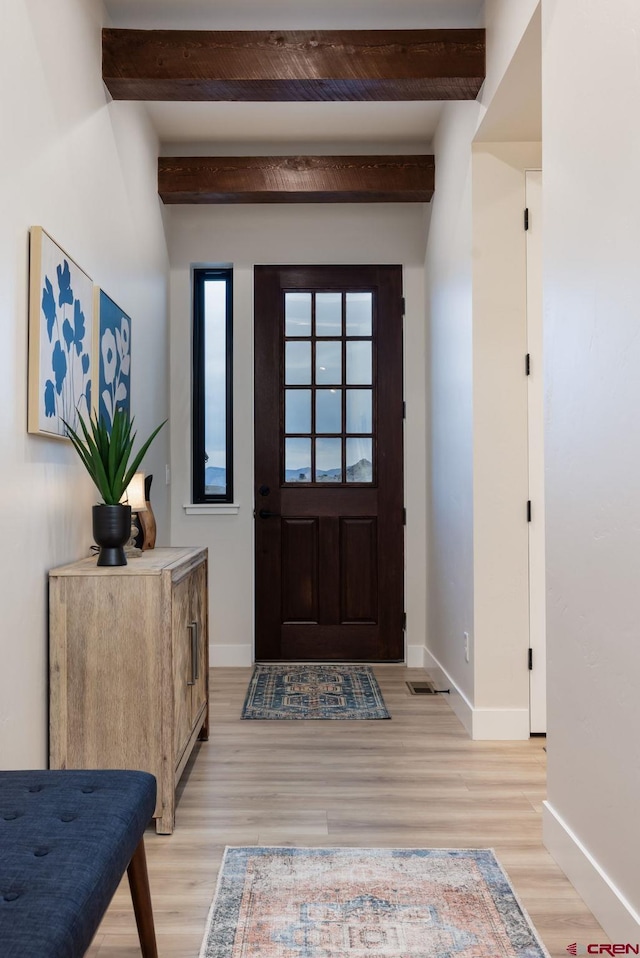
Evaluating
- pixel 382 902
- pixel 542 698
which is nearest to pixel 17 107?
pixel 382 902

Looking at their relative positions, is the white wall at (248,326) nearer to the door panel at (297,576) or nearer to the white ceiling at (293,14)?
the door panel at (297,576)

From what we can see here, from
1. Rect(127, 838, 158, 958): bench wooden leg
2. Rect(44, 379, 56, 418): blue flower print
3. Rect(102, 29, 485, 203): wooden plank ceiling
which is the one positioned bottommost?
Rect(127, 838, 158, 958): bench wooden leg

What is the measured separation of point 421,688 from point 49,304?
2.69 m

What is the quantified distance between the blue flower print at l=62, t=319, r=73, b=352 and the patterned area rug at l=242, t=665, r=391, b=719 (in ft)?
→ 6.07

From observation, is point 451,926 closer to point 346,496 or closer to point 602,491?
point 602,491

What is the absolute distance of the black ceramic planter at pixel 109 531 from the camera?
2422mm

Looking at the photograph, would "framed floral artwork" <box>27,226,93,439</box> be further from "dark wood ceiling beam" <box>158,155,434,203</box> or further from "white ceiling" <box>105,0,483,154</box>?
"dark wood ceiling beam" <box>158,155,434,203</box>

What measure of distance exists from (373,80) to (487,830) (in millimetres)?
2689

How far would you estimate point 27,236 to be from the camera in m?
2.17

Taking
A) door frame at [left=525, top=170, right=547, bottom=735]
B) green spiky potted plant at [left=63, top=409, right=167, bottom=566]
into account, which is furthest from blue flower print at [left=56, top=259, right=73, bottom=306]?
door frame at [left=525, top=170, right=547, bottom=735]

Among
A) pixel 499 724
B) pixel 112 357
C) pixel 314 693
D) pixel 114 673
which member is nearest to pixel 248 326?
pixel 112 357

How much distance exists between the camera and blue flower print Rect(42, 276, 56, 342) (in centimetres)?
224

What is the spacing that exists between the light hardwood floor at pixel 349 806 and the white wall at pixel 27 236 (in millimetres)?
533

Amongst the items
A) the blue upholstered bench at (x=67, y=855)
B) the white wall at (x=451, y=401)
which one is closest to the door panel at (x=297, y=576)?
the white wall at (x=451, y=401)
